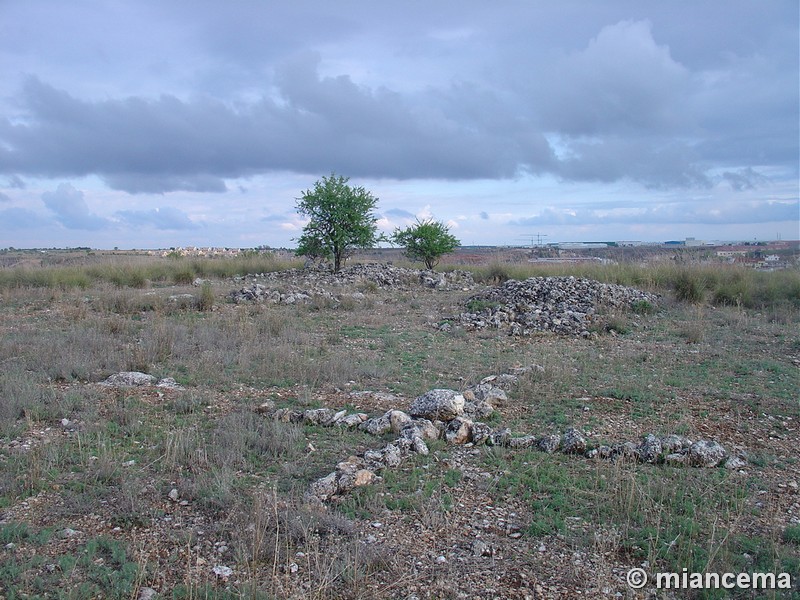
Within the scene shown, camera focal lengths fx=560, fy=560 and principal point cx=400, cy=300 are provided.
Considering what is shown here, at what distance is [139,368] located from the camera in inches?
273

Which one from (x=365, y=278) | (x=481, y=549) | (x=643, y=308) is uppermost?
(x=365, y=278)

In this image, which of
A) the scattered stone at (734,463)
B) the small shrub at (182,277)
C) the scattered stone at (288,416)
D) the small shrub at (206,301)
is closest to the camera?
the scattered stone at (734,463)

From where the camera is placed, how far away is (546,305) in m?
12.5

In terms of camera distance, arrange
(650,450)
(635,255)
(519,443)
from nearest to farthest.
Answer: (650,450) < (519,443) < (635,255)

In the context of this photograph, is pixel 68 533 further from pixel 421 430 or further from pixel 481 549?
pixel 421 430

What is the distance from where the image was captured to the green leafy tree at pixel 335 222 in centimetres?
2123

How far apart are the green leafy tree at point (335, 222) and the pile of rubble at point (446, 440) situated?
1631 centimetres

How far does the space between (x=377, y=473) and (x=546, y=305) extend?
9.12 metres

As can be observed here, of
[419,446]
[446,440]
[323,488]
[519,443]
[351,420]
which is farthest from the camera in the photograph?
[351,420]

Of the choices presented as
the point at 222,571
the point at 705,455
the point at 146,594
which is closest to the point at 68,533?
the point at 146,594

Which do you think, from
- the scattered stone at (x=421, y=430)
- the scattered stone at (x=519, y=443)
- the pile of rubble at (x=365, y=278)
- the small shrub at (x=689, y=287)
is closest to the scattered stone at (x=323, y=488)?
the scattered stone at (x=421, y=430)

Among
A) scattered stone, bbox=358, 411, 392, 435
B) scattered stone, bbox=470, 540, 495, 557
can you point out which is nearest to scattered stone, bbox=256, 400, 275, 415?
scattered stone, bbox=358, 411, 392, 435

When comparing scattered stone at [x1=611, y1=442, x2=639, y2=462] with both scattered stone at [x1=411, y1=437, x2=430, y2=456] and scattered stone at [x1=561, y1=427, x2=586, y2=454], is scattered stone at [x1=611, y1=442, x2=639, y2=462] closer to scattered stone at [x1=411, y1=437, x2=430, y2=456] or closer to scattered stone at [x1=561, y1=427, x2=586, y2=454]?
scattered stone at [x1=561, y1=427, x2=586, y2=454]

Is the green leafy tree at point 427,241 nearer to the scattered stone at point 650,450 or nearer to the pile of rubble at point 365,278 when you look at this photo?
the pile of rubble at point 365,278
